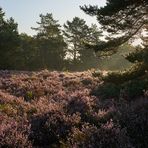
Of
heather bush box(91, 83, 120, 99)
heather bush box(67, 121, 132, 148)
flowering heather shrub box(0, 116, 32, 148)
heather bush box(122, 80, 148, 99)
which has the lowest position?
flowering heather shrub box(0, 116, 32, 148)

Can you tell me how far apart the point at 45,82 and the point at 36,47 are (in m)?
45.0

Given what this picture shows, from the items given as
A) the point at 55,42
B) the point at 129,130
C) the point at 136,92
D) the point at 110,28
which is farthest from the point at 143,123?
the point at 55,42

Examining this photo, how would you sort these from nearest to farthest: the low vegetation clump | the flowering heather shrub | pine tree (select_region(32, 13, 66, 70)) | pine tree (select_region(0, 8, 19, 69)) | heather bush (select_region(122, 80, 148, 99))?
the low vegetation clump, the flowering heather shrub, heather bush (select_region(122, 80, 148, 99)), pine tree (select_region(0, 8, 19, 69)), pine tree (select_region(32, 13, 66, 70))

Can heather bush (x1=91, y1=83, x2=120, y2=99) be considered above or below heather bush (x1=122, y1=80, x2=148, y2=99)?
below

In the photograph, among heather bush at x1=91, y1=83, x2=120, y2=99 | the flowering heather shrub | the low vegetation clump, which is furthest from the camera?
heather bush at x1=91, y1=83, x2=120, y2=99

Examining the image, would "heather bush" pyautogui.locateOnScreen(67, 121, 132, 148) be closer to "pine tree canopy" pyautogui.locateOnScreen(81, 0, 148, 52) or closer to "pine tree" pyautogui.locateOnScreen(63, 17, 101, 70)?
"pine tree canopy" pyautogui.locateOnScreen(81, 0, 148, 52)

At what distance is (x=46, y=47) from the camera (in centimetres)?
7106

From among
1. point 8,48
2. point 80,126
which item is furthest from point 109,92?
point 8,48

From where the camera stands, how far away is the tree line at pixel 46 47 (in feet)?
192

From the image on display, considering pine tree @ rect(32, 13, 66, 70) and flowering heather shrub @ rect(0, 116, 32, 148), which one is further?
pine tree @ rect(32, 13, 66, 70)

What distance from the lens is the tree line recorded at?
58.4 meters

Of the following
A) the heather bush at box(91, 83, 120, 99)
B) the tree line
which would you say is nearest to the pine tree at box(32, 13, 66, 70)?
the tree line

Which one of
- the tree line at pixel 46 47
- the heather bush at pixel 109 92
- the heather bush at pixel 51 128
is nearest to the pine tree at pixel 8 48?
the tree line at pixel 46 47

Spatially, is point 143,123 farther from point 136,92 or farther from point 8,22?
point 8,22
